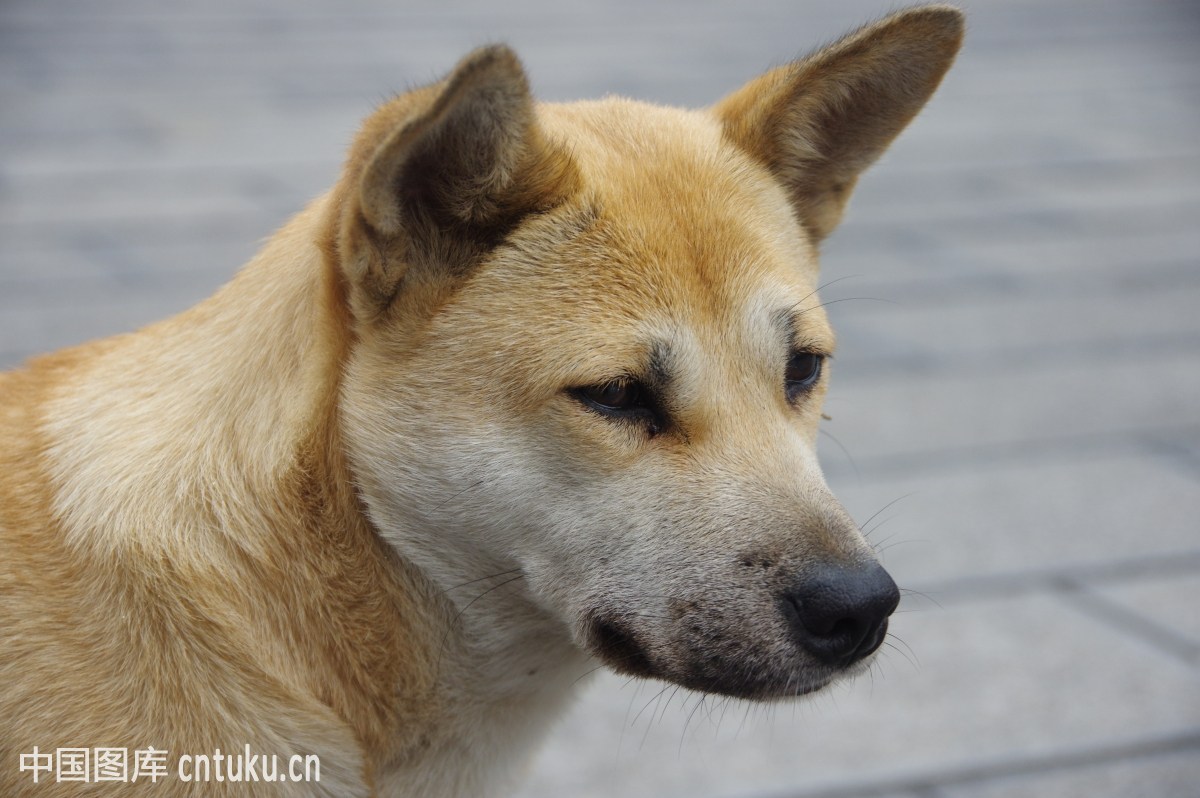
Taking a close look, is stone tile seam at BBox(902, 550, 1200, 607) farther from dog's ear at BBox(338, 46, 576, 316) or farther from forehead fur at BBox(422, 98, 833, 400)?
dog's ear at BBox(338, 46, 576, 316)

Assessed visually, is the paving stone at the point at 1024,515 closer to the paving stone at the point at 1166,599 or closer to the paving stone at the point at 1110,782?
the paving stone at the point at 1166,599

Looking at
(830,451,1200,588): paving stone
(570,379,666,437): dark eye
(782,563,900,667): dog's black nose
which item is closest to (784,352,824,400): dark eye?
(570,379,666,437): dark eye

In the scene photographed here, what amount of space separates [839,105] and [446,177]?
76 cm

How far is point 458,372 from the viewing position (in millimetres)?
1810

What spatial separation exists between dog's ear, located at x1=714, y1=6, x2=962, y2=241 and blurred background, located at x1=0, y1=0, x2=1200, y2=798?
89cm

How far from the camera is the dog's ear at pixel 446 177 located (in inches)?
64.3

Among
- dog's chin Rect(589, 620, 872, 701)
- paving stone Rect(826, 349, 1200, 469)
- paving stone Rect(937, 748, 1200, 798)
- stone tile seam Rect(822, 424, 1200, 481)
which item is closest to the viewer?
dog's chin Rect(589, 620, 872, 701)

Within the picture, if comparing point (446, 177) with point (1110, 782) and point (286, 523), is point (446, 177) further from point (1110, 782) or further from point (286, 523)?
point (1110, 782)

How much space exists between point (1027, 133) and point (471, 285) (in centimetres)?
557

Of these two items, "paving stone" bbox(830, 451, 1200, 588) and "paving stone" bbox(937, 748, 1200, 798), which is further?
"paving stone" bbox(830, 451, 1200, 588)

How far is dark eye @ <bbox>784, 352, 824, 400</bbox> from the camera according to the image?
1.99 metres

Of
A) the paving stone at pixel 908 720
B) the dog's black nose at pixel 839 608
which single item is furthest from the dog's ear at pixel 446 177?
the paving stone at pixel 908 720

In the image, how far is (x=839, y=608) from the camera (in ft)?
5.52

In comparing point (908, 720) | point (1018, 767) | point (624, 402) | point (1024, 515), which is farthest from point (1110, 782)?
point (624, 402)
